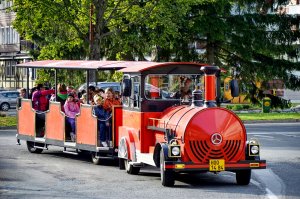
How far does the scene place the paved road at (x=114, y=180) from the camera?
17.2 metres

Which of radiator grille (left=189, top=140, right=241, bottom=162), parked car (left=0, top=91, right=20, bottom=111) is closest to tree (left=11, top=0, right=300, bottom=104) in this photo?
parked car (left=0, top=91, right=20, bottom=111)

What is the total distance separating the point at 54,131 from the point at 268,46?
29479 mm

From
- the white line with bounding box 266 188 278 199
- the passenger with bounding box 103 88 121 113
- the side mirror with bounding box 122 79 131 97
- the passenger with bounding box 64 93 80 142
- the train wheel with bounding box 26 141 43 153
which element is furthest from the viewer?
the train wheel with bounding box 26 141 43 153

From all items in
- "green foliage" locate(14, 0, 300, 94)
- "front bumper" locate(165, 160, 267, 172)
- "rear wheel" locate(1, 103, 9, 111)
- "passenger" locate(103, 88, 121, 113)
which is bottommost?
"rear wheel" locate(1, 103, 9, 111)

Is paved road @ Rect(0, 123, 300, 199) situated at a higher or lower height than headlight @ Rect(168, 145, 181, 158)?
lower

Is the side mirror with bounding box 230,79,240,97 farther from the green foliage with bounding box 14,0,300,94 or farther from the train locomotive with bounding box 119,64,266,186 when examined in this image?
the green foliage with bounding box 14,0,300,94

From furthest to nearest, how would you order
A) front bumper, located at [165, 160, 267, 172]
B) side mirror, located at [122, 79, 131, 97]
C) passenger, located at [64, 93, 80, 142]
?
passenger, located at [64, 93, 80, 142] → side mirror, located at [122, 79, 131, 97] → front bumper, located at [165, 160, 267, 172]

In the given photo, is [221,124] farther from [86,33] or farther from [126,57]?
[126,57]

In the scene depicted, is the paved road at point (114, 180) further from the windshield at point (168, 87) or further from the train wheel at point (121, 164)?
the windshield at point (168, 87)

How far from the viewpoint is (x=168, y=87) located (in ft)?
67.6

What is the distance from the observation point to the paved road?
17205mm

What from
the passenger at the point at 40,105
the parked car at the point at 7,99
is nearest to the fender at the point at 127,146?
the passenger at the point at 40,105

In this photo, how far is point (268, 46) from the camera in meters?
54.3

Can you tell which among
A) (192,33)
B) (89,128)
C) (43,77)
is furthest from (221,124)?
(192,33)
